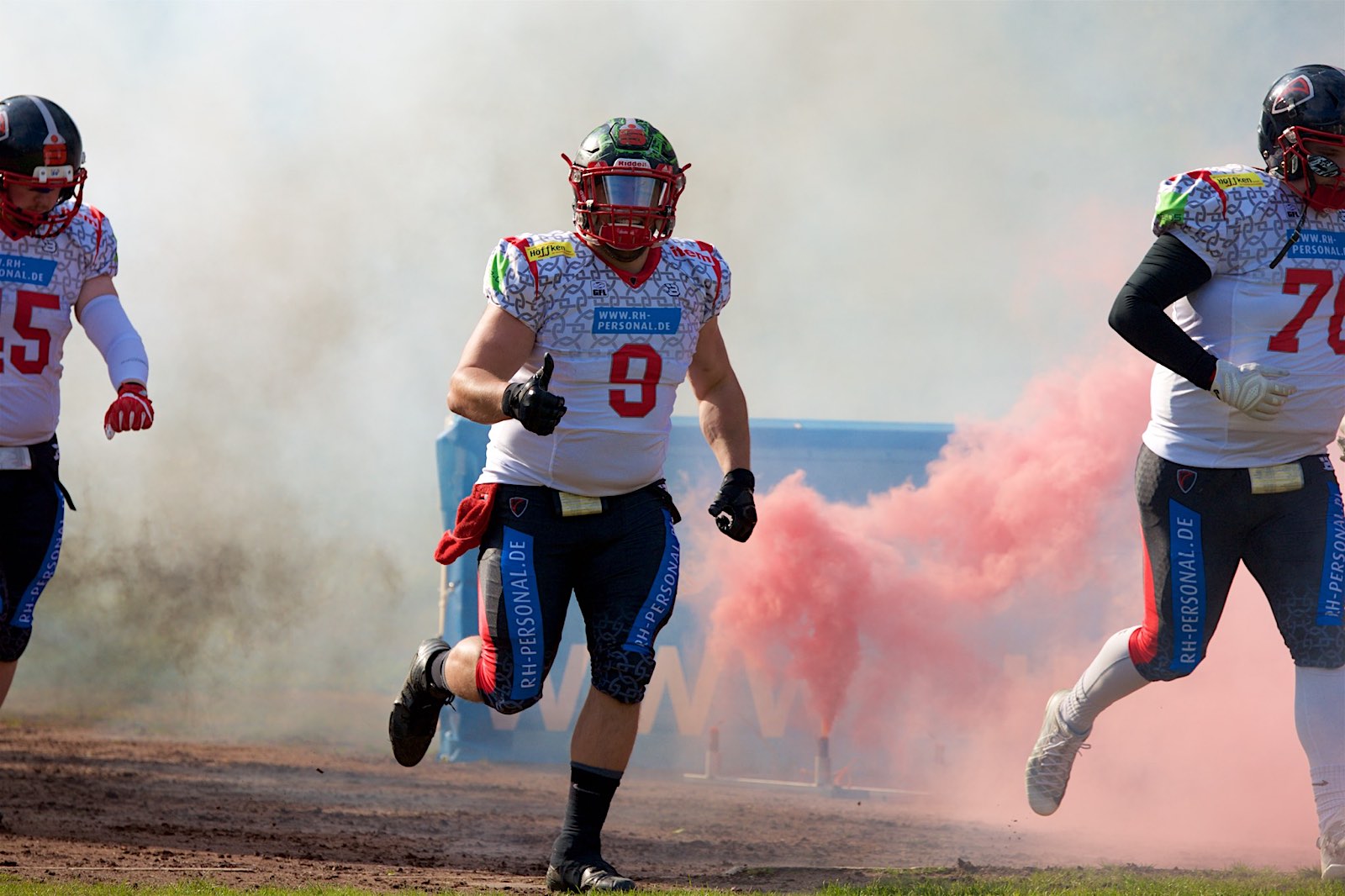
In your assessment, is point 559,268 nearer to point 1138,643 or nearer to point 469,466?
point 1138,643

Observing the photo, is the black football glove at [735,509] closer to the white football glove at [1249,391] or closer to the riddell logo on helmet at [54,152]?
the white football glove at [1249,391]

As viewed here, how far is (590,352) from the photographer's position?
4.20m

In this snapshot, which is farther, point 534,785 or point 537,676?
point 534,785

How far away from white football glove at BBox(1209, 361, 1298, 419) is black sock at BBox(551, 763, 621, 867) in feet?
6.91

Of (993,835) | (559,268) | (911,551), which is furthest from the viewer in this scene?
(911,551)

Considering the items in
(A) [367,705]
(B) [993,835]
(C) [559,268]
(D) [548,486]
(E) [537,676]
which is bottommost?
(A) [367,705]

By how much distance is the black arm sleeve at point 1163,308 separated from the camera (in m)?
4.15

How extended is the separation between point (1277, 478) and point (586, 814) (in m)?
2.32

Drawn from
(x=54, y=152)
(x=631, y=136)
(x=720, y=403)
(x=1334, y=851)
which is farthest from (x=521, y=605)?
(x=1334, y=851)

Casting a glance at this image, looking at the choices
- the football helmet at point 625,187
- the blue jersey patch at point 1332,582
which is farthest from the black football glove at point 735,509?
the blue jersey patch at point 1332,582

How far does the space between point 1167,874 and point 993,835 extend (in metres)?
2.26

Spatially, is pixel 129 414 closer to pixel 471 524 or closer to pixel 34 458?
pixel 34 458

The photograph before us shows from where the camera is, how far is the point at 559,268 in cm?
418

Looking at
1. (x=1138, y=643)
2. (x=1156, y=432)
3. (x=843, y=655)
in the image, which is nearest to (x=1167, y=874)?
(x=1138, y=643)
